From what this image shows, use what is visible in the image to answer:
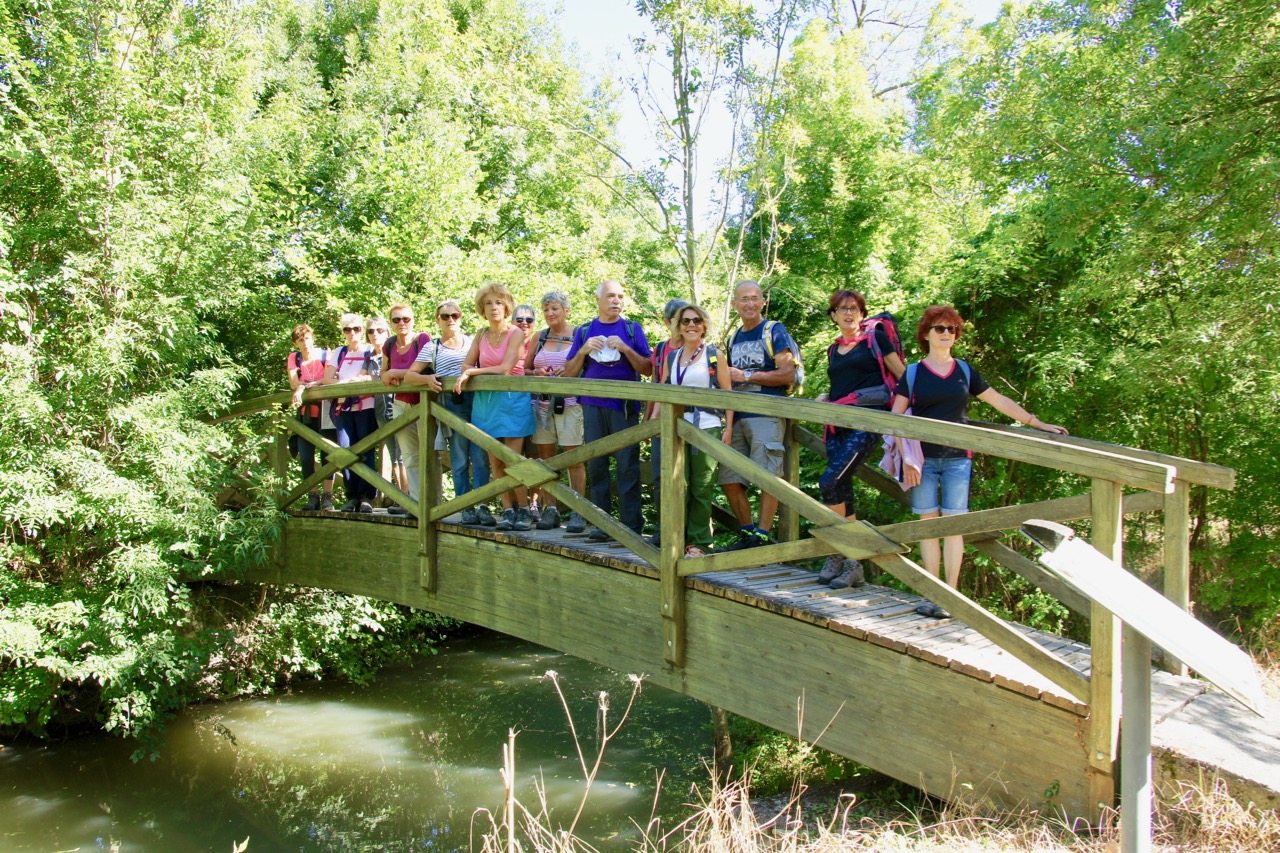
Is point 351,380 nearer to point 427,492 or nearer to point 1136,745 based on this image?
point 427,492

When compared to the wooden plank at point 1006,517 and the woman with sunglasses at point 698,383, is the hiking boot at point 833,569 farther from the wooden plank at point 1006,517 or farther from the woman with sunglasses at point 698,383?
the wooden plank at point 1006,517

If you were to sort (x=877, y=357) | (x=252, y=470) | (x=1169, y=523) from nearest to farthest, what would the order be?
(x=1169, y=523) < (x=877, y=357) < (x=252, y=470)

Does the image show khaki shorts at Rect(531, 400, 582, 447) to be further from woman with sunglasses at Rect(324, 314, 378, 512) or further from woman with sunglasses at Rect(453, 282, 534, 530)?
woman with sunglasses at Rect(324, 314, 378, 512)

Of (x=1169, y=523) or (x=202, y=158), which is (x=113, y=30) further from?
(x=1169, y=523)

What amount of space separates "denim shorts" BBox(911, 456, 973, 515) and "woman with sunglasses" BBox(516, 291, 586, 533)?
232 centimetres

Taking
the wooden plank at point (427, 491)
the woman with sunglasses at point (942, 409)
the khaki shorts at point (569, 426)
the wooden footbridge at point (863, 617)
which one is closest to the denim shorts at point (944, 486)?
the woman with sunglasses at point (942, 409)

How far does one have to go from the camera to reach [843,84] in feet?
48.6

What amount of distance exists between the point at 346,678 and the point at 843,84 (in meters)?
11.6

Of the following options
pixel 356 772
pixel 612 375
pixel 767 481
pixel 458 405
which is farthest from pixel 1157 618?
pixel 356 772

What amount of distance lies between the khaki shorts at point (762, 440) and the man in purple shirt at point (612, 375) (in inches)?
23.9

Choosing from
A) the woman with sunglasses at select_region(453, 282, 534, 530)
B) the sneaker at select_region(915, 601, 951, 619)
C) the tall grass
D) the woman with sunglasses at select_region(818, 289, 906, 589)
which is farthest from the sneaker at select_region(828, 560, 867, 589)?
the woman with sunglasses at select_region(453, 282, 534, 530)

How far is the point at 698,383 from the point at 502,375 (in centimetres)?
133

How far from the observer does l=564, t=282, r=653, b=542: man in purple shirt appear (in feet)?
17.5

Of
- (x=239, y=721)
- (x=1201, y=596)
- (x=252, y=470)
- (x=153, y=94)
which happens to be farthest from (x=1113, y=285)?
(x=239, y=721)
